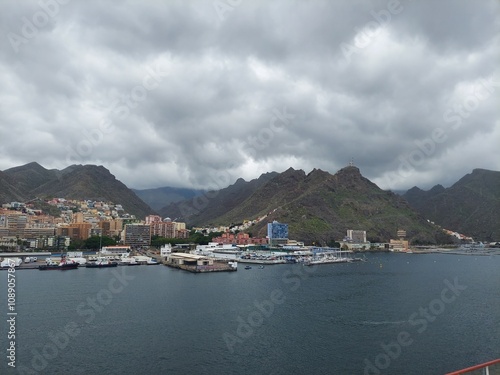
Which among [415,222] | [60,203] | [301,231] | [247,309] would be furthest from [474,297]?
[60,203]

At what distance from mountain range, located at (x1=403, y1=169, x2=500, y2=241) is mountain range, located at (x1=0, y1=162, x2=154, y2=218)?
339ft

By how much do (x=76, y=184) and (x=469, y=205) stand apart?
145 metres

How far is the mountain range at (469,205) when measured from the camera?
13288 cm

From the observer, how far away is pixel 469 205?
499ft

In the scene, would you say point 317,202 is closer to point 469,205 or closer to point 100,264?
point 100,264

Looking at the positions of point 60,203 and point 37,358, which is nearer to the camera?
point 37,358

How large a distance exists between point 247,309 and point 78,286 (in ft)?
43.6

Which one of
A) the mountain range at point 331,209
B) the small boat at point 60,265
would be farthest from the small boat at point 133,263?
the mountain range at point 331,209

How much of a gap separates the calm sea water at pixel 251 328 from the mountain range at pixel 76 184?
10115cm

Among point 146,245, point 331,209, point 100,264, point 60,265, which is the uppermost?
point 331,209

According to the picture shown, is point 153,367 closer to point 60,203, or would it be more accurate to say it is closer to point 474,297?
point 474,297

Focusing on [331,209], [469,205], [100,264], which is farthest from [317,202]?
[469,205]

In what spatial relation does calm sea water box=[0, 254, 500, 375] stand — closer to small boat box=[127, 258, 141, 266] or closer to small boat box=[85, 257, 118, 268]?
small boat box=[85, 257, 118, 268]

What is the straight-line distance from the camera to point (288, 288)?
25750 mm
